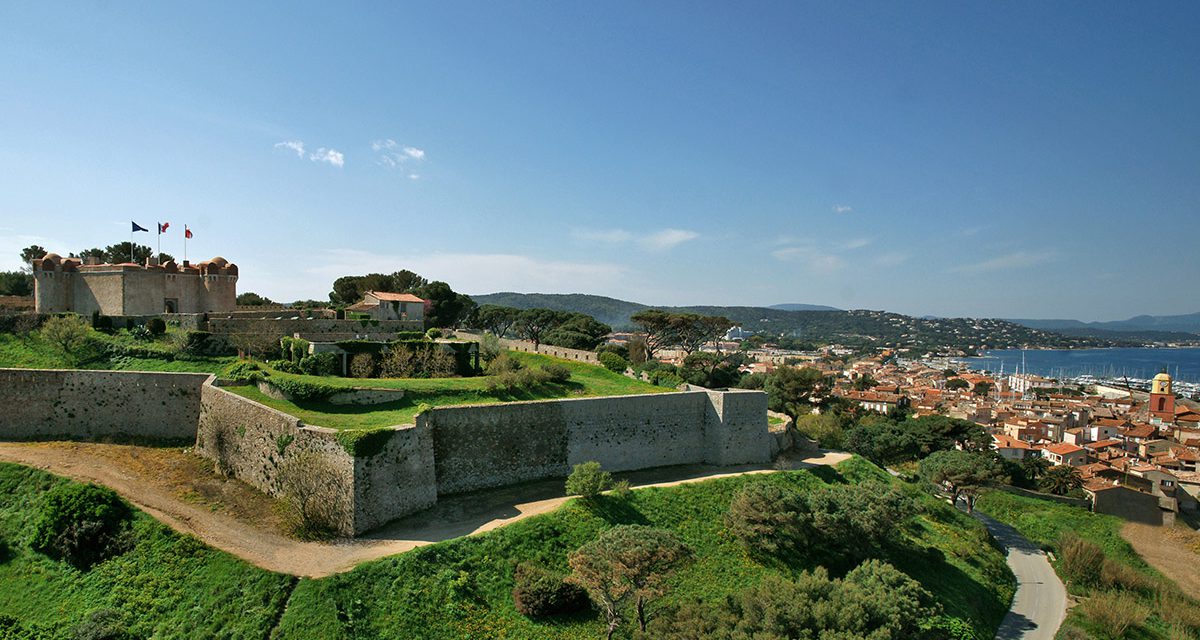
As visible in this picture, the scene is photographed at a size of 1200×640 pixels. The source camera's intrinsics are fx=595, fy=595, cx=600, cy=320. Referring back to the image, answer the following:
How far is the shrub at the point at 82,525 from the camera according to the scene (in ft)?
56.4

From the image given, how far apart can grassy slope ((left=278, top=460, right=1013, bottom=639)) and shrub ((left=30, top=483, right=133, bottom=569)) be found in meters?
7.05

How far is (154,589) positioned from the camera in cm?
1591

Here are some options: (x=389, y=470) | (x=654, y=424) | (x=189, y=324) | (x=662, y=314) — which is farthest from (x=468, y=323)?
(x=389, y=470)

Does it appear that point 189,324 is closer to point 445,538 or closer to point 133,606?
point 133,606

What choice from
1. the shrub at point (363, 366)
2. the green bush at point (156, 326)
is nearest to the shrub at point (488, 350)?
the shrub at point (363, 366)

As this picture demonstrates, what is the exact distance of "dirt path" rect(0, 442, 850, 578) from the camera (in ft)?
56.1

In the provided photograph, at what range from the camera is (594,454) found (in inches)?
A: 1013

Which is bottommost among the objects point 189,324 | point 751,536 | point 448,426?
point 751,536

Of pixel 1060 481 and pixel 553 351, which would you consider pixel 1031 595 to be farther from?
pixel 553 351

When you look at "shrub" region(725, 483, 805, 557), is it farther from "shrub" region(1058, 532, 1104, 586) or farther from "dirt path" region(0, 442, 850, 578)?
"shrub" region(1058, 532, 1104, 586)

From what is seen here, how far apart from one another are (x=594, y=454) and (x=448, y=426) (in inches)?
265

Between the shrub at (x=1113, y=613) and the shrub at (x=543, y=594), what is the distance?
2268 cm

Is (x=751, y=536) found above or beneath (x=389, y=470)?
beneath

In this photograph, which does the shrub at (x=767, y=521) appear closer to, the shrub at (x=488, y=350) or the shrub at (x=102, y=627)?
the shrub at (x=488, y=350)
